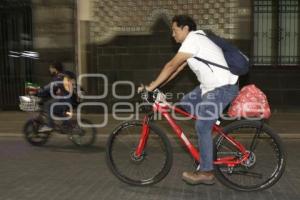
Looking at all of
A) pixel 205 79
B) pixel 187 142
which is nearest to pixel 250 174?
pixel 187 142

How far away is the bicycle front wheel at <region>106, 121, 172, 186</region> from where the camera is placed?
19.9ft

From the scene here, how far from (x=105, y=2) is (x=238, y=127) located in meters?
7.82

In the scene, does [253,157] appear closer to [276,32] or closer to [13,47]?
[276,32]

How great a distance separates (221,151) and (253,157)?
36 centimetres

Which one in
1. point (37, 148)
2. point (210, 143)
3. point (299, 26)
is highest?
point (299, 26)

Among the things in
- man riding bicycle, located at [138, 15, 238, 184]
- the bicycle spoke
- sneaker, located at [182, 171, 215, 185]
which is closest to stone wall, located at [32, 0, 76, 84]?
man riding bicycle, located at [138, 15, 238, 184]

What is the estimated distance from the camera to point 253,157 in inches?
235

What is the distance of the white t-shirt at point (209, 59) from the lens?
5795 millimetres

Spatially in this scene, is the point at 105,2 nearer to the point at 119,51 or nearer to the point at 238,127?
the point at 119,51

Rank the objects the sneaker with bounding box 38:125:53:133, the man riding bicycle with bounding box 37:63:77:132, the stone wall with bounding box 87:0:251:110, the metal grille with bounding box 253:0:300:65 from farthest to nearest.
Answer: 1. the metal grille with bounding box 253:0:300:65
2. the stone wall with bounding box 87:0:251:110
3. the sneaker with bounding box 38:125:53:133
4. the man riding bicycle with bounding box 37:63:77:132

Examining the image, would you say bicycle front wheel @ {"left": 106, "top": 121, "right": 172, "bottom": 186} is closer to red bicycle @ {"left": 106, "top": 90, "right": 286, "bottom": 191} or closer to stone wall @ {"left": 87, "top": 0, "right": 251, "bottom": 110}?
red bicycle @ {"left": 106, "top": 90, "right": 286, "bottom": 191}

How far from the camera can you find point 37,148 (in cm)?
898

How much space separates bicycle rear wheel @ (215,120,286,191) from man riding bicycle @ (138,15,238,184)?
0.60 feet

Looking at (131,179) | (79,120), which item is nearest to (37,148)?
(79,120)
